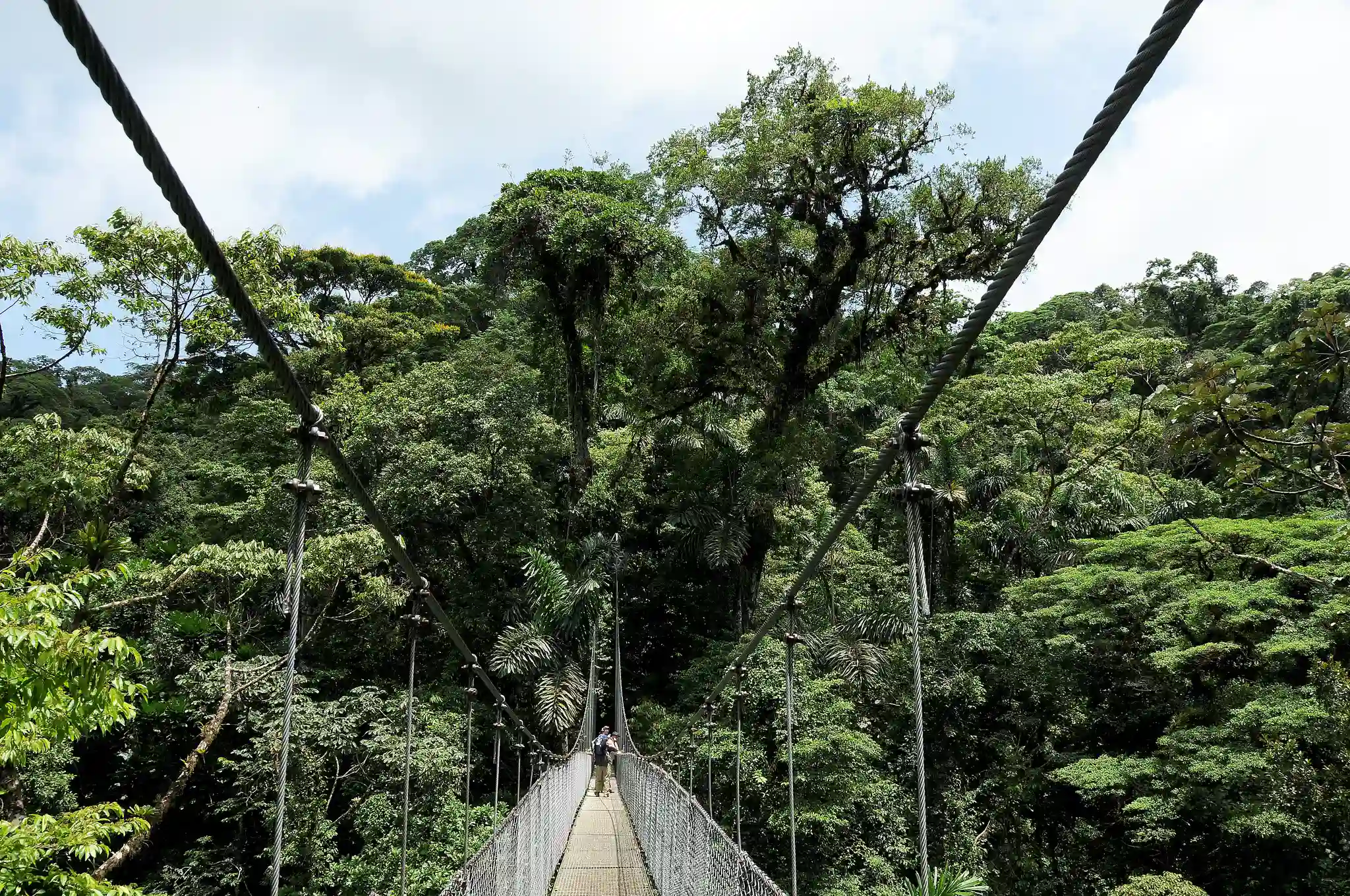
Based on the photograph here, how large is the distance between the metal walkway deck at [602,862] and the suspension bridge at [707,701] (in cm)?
1

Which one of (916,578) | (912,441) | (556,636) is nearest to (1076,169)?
(912,441)

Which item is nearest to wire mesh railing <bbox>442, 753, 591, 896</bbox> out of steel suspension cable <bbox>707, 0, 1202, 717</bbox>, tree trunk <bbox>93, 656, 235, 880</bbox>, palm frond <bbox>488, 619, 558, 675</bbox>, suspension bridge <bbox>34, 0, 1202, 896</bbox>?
suspension bridge <bbox>34, 0, 1202, 896</bbox>

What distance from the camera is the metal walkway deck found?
13.8 ft

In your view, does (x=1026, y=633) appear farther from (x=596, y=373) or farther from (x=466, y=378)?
(x=466, y=378)

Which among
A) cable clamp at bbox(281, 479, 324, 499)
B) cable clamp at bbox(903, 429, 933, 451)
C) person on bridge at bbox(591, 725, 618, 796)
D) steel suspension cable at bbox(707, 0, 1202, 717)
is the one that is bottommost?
person on bridge at bbox(591, 725, 618, 796)

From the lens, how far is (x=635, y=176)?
428 inches

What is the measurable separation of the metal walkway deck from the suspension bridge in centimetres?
1

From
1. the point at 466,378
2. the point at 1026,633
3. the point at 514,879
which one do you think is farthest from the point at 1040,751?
the point at 466,378

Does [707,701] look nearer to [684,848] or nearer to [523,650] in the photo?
[684,848]

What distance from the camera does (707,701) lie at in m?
5.34

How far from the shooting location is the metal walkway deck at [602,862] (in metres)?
4.20

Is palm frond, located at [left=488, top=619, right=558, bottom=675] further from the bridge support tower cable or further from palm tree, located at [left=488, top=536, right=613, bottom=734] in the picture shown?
the bridge support tower cable

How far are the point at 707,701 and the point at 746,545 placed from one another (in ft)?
14.7

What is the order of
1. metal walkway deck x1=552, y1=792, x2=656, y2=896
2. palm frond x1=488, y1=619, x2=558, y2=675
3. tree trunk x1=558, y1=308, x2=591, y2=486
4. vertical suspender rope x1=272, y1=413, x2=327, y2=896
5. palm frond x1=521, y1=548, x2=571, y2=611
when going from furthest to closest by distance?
tree trunk x1=558, y1=308, x2=591, y2=486 → palm frond x1=521, y1=548, x2=571, y2=611 → palm frond x1=488, y1=619, x2=558, y2=675 → metal walkway deck x1=552, y1=792, x2=656, y2=896 → vertical suspender rope x1=272, y1=413, x2=327, y2=896
